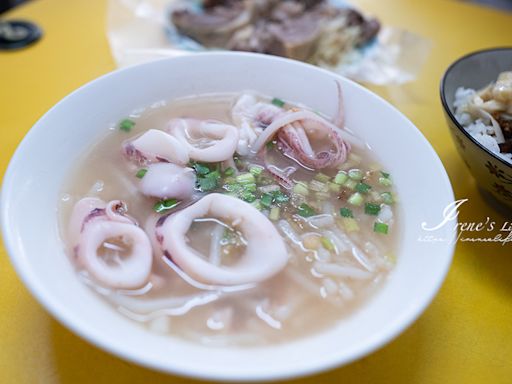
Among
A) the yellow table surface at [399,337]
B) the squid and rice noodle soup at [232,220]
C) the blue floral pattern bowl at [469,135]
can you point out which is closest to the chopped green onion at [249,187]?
the squid and rice noodle soup at [232,220]

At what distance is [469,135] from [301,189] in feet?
1.93

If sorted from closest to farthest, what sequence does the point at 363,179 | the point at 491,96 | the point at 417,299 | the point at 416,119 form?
1. the point at 417,299
2. the point at 363,179
3. the point at 491,96
4. the point at 416,119

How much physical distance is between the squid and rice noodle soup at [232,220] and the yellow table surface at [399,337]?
18 centimetres

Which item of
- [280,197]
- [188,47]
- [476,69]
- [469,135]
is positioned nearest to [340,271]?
[280,197]

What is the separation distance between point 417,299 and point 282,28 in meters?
1.97

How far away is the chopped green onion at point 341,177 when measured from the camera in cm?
164

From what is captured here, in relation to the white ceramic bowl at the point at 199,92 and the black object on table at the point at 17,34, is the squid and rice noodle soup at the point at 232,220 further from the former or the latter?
the black object on table at the point at 17,34

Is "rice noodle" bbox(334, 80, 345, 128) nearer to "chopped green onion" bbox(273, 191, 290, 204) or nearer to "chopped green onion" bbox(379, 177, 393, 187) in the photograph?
"chopped green onion" bbox(379, 177, 393, 187)

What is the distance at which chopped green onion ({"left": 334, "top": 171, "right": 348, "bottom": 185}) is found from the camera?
164 cm

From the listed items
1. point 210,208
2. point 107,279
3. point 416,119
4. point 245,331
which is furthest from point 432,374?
point 416,119

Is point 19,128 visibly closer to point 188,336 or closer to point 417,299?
point 188,336

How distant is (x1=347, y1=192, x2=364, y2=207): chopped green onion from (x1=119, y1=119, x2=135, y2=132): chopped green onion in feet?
2.68

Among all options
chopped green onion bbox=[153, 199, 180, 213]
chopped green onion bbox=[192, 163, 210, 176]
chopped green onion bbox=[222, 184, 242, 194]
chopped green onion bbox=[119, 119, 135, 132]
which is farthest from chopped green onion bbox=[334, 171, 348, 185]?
chopped green onion bbox=[119, 119, 135, 132]

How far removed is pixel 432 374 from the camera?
1272 mm
